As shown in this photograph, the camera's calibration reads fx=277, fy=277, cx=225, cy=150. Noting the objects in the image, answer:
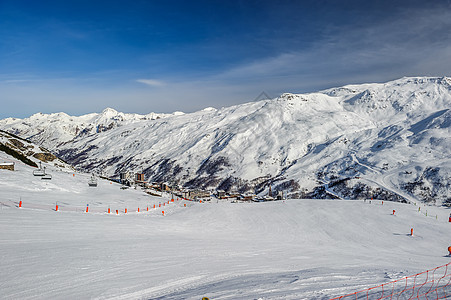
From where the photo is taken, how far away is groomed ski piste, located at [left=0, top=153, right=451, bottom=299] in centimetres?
1054

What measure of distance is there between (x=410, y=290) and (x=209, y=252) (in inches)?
426

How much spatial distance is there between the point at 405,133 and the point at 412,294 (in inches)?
6937

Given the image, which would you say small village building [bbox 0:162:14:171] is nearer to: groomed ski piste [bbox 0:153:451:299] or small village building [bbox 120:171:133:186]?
groomed ski piste [bbox 0:153:451:299]

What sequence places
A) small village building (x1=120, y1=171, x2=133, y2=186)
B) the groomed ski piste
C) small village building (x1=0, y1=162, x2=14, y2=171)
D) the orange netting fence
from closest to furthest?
the orange netting fence, the groomed ski piste, small village building (x1=0, y1=162, x2=14, y2=171), small village building (x1=120, y1=171, x2=133, y2=186)

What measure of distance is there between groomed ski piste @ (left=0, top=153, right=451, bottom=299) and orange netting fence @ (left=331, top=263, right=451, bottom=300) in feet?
1.62

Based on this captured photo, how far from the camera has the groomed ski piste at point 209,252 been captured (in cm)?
1054

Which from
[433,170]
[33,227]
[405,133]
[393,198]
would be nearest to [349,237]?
[33,227]

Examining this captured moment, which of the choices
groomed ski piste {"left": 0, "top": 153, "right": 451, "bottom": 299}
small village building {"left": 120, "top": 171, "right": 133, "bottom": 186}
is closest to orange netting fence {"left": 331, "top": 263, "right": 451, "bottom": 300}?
groomed ski piste {"left": 0, "top": 153, "right": 451, "bottom": 299}

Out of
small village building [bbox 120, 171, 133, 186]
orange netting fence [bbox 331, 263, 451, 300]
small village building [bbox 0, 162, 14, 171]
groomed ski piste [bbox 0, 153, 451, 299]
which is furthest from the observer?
Result: small village building [bbox 120, 171, 133, 186]

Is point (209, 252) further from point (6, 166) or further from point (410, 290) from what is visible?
point (6, 166)

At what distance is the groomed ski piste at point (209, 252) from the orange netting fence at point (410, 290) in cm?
49

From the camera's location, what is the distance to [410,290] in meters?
10.3

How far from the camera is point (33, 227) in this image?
739 inches

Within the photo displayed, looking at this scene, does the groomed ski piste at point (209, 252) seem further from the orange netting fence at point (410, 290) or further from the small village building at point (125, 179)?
the small village building at point (125, 179)
